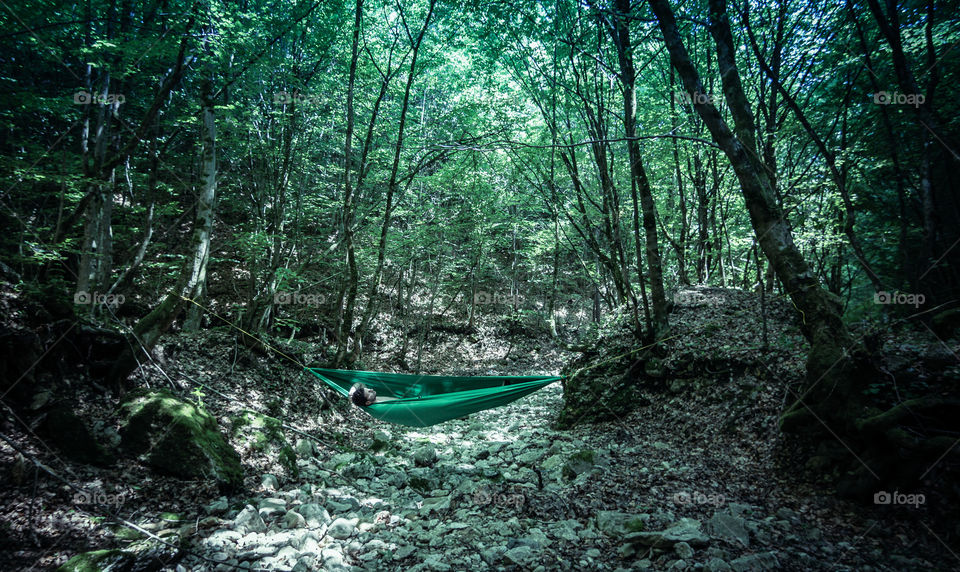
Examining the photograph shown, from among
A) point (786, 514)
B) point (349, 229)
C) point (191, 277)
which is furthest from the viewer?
point (349, 229)

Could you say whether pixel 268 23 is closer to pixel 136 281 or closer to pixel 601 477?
pixel 136 281

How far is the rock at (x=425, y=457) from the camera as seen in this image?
3502mm

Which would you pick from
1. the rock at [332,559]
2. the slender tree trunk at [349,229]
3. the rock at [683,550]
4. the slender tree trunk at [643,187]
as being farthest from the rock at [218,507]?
the slender tree trunk at [643,187]

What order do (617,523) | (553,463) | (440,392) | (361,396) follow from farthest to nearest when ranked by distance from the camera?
1. (440,392)
2. (361,396)
3. (553,463)
4. (617,523)

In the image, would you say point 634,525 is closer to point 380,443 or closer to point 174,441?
point 380,443

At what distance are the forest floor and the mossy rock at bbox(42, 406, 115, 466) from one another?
0.27 ft

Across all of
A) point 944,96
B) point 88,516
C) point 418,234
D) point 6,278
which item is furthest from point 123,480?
point 944,96

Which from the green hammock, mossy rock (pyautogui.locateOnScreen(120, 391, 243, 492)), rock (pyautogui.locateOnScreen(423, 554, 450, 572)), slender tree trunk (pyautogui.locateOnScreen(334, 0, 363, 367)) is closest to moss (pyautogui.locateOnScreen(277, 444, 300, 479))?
mossy rock (pyautogui.locateOnScreen(120, 391, 243, 492))

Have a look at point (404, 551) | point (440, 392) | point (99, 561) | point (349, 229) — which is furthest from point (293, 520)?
point (349, 229)

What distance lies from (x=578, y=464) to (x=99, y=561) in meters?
2.76

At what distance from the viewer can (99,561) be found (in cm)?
159

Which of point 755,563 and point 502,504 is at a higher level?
point 755,563

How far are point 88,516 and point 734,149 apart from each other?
14.2 ft

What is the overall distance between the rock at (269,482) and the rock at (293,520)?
427 millimetres
